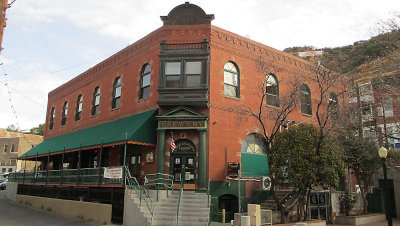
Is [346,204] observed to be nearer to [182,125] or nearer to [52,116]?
[182,125]

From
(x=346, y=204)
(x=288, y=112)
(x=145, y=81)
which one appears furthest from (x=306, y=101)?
(x=145, y=81)

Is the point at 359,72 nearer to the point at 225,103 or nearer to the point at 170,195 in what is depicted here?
the point at 225,103

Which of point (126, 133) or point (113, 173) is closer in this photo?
point (113, 173)

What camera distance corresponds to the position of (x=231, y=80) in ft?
65.6

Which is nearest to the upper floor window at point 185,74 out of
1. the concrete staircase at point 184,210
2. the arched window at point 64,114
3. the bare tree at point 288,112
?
the bare tree at point 288,112

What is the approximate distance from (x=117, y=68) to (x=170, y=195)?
11752 mm

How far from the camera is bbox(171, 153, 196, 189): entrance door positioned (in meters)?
17.4

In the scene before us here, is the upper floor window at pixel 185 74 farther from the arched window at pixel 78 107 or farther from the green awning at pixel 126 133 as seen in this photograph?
A: the arched window at pixel 78 107

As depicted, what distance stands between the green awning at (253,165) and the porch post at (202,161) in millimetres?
2737

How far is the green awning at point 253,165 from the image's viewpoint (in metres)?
19.0

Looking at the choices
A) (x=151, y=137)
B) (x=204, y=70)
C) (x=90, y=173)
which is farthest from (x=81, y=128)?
(x=204, y=70)

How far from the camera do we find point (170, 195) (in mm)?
15961

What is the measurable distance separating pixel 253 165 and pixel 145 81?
8.78 m

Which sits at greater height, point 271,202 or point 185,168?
point 185,168
